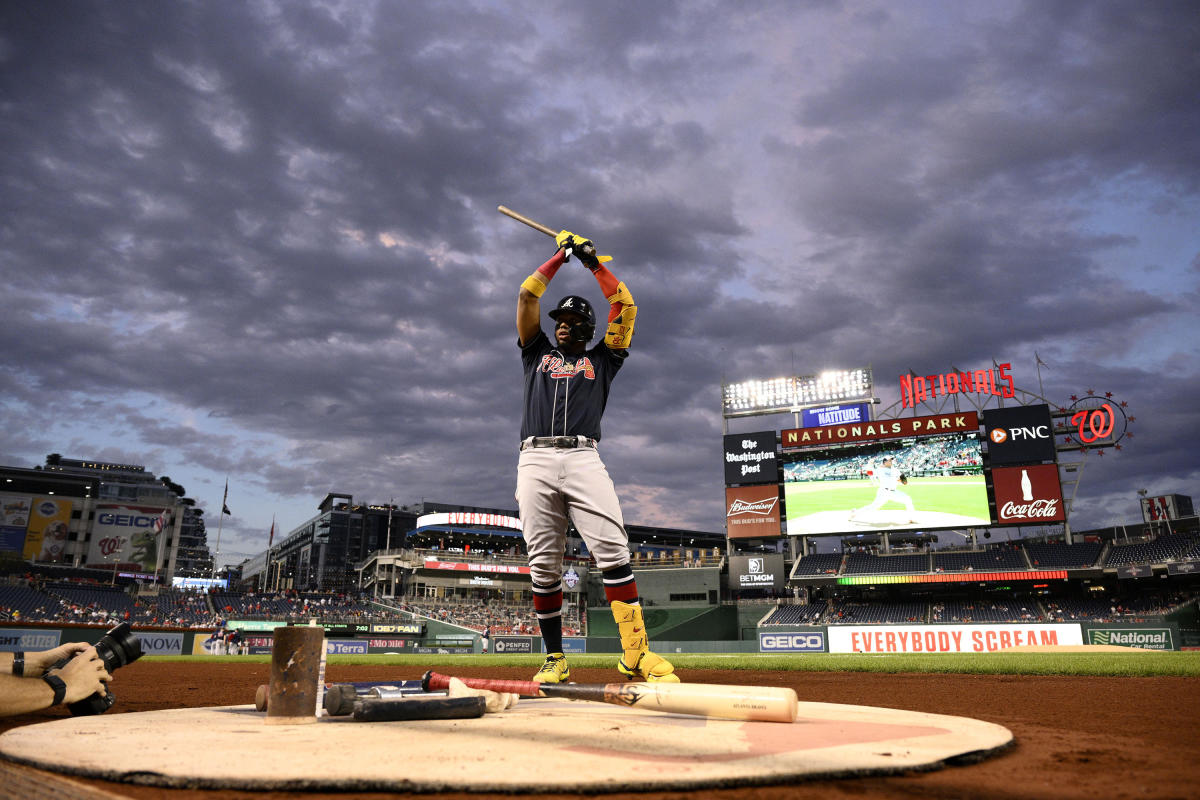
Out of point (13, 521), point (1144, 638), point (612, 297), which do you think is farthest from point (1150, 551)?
point (13, 521)

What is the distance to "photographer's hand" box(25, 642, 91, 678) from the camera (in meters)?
A: 3.26

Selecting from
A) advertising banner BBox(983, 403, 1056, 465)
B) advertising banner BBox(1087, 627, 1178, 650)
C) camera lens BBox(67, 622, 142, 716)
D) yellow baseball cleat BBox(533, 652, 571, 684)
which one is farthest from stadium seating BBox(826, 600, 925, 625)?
camera lens BBox(67, 622, 142, 716)

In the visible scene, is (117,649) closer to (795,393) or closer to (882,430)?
(882,430)

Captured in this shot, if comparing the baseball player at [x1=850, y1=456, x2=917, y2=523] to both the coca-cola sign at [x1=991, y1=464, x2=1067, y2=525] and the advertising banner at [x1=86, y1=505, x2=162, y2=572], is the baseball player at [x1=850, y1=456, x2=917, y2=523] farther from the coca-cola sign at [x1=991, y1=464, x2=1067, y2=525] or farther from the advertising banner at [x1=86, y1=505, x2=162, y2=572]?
the advertising banner at [x1=86, y1=505, x2=162, y2=572]

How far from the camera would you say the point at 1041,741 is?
8.21ft

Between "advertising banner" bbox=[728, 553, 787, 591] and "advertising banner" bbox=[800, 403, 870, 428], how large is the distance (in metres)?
8.61

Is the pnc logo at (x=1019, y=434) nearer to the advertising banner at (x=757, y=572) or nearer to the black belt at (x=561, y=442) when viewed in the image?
the advertising banner at (x=757, y=572)

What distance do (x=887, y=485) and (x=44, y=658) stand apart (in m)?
36.7

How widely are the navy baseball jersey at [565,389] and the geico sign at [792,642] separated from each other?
2022 centimetres

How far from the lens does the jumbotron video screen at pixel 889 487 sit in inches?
1344

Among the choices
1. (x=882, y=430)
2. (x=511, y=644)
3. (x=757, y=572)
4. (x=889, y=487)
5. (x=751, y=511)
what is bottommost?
(x=511, y=644)

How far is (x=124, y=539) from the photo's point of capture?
170 feet

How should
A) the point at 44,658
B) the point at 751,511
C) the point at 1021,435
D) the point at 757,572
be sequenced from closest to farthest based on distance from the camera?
the point at 44,658
the point at 1021,435
the point at 751,511
the point at 757,572

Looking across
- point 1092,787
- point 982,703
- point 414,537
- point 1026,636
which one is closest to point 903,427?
point 1026,636
